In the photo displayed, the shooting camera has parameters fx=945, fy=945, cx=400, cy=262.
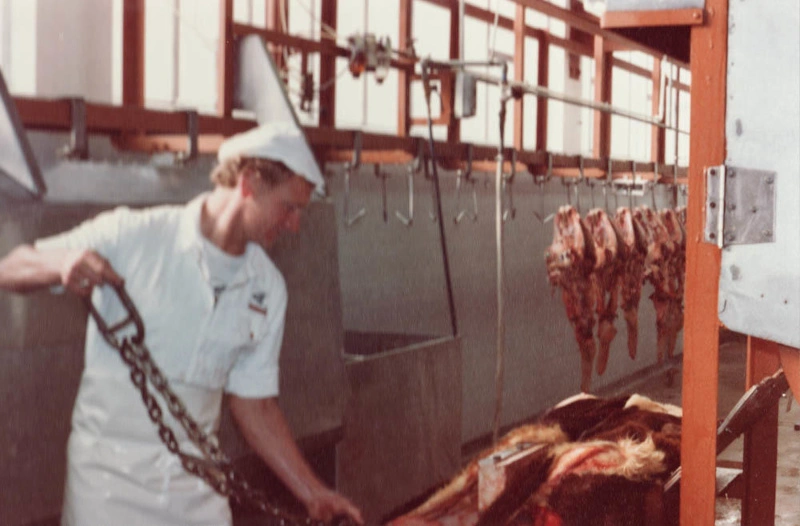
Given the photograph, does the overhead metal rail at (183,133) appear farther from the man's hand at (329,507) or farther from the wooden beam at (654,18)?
the wooden beam at (654,18)

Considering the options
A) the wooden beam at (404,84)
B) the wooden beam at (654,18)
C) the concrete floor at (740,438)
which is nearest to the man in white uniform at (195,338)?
the wooden beam at (654,18)

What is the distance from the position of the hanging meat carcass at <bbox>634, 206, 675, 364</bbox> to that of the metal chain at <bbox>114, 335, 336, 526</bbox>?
3692mm

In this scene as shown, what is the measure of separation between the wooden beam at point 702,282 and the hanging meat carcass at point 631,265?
270 cm

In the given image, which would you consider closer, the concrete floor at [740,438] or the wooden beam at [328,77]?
the wooden beam at [328,77]

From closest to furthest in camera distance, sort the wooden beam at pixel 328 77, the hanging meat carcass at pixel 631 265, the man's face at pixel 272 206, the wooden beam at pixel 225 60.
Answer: the man's face at pixel 272 206 < the wooden beam at pixel 225 60 < the wooden beam at pixel 328 77 < the hanging meat carcass at pixel 631 265

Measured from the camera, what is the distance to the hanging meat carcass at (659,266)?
5355mm

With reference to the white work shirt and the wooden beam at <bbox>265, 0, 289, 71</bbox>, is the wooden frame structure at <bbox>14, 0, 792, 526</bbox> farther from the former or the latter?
the white work shirt

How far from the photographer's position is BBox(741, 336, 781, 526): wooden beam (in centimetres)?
313

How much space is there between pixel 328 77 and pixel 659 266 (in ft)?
7.42

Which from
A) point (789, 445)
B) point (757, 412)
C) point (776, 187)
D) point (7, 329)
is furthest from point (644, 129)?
point (7, 329)

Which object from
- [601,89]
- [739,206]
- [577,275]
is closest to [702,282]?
[739,206]

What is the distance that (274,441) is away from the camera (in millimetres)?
2438

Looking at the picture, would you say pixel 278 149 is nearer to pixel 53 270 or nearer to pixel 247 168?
pixel 247 168

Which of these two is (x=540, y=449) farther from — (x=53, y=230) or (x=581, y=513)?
(x=53, y=230)
